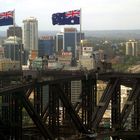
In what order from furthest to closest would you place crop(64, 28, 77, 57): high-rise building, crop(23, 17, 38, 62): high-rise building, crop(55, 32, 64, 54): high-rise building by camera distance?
1. crop(23, 17, 38, 62): high-rise building
2. crop(55, 32, 64, 54): high-rise building
3. crop(64, 28, 77, 57): high-rise building

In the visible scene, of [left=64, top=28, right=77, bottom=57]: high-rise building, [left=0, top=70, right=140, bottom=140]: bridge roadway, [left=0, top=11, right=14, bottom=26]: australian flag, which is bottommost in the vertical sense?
[left=0, top=70, right=140, bottom=140]: bridge roadway

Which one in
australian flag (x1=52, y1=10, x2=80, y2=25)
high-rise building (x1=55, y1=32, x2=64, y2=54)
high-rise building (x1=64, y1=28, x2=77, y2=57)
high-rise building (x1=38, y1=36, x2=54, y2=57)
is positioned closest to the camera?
australian flag (x1=52, y1=10, x2=80, y2=25)

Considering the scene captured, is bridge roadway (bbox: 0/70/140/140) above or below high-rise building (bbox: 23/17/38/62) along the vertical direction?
below

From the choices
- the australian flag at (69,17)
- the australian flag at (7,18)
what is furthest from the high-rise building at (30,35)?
the australian flag at (69,17)

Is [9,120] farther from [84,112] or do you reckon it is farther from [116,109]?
[116,109]

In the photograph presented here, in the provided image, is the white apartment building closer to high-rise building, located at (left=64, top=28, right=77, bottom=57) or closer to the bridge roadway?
high-rise building, located at (left=64, top=28, right=77, bottom=57)

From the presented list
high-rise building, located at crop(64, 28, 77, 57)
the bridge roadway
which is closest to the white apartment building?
high-rise building, located at crop(64, 28, 77, 57)
